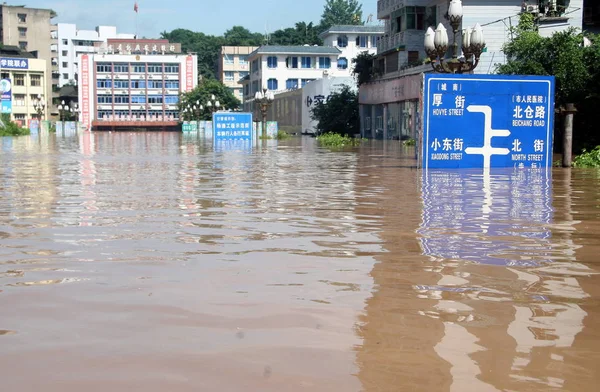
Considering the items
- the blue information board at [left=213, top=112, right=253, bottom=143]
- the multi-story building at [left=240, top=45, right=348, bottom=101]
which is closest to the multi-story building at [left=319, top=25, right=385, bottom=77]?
the multi-story building at [left=240, top=45, right=348, bottom=101]

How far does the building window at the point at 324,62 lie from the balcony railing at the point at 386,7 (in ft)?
123

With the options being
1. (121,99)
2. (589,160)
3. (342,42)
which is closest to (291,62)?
(342,42)

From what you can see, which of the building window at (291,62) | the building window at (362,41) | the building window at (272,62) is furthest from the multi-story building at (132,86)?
the building window at (362,41)

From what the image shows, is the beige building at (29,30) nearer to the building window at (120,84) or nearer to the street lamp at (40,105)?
the street lamp at (40,105)

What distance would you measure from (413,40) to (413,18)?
124 centimetres

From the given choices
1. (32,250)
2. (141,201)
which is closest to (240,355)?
(32,250)

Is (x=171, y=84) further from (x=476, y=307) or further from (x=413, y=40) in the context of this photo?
(x=476, y=307)

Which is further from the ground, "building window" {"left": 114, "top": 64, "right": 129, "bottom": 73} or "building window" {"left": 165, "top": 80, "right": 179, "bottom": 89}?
"building window" {"left": 114, "top": 64, "right": 129, "bottom": 73}

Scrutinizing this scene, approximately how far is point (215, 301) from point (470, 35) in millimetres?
16623

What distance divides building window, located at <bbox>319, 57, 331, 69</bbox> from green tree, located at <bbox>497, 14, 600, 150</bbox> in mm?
59317

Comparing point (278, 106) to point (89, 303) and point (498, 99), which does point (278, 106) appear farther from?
point (89, 303)

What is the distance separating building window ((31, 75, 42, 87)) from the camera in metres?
105

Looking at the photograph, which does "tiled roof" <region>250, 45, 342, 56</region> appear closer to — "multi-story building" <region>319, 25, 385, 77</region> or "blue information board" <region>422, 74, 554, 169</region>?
"multi-story building" <region>319, 25, 385, 77</region>

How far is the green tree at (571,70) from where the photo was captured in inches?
1048
